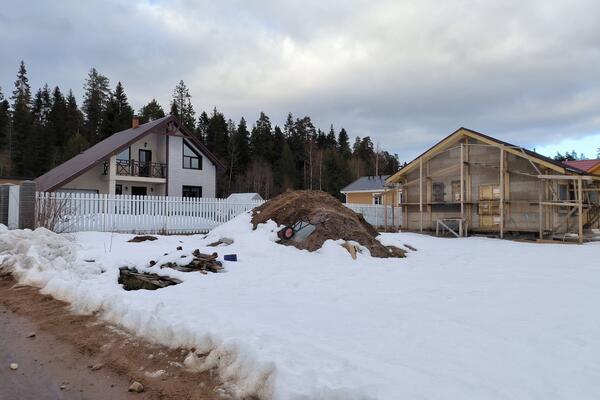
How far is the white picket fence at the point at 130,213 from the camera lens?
14.4m

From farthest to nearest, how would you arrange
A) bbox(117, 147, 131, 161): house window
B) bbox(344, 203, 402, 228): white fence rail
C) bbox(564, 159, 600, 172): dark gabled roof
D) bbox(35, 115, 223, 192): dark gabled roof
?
bbox(117, 147, 131, 161): house window < bbox(344, 203, 402, 228): white fence rail < bbox(564, 159, 600, 172): dark gabled roof < bbox(35, 115, 223, 192): dark gabled roof

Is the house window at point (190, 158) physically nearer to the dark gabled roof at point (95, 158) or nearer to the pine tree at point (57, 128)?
the dark gabled roof at point (95, 158)

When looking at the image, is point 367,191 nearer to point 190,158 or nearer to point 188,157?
point 190,158

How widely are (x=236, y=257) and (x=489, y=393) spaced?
734cm

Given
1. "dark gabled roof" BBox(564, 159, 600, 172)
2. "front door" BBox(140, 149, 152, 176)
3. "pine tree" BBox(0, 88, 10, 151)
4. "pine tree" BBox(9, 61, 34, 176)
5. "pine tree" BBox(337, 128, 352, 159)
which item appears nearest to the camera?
"dark gabled roof" BBox(564, 159, 600, 172)

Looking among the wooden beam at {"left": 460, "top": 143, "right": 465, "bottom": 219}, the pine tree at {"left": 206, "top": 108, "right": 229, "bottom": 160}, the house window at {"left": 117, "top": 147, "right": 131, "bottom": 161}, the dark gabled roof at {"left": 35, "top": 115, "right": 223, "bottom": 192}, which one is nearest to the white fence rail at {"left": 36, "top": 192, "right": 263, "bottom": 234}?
the dark gabled roof at {"left": 35, "top": 115, "right": 223, "bottom": 192}

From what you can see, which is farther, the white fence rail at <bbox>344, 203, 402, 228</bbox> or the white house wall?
the white house wall

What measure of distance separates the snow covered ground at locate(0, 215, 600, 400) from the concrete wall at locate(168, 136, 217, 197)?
1986cm

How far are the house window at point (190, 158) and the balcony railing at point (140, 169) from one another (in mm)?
1830

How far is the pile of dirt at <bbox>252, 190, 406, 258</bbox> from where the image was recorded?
38.8 ft

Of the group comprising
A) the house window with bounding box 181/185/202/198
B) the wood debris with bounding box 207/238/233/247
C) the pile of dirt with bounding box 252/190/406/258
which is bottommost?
the wood debris with bounding box 207/238/233/247

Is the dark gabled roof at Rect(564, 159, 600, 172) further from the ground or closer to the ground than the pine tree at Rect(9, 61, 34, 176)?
closer to the ground

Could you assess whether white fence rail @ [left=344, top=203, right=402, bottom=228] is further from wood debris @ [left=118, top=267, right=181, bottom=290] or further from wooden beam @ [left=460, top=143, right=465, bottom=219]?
wood debris @ [left=118, top=267, right=181, bottom=290]

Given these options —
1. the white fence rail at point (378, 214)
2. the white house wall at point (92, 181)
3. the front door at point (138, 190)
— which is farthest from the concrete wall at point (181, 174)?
the white fence rail at point (378, 214)
